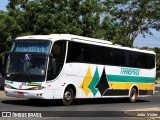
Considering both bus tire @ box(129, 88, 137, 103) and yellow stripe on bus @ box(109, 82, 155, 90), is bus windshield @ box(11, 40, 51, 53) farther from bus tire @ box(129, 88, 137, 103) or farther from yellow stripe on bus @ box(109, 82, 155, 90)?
bus tire @ box(129, 88, 137, 103)

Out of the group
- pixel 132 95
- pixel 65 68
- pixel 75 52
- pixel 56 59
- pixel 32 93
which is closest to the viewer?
pixel 32 93

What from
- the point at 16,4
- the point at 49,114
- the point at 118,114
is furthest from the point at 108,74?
the point at 16,4

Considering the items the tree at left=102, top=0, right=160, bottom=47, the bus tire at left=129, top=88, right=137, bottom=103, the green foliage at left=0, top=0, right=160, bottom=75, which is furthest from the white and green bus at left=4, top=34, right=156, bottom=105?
the tree at left=102, top=0, right=160, bottom=47

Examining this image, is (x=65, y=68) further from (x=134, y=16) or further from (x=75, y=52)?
(x=134, y=16)

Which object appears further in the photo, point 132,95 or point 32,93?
point 132,95

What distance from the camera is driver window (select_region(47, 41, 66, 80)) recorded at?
20045mm

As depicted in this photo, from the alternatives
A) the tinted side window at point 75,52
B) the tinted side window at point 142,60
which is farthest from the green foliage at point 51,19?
the tinted side window at point 75,52

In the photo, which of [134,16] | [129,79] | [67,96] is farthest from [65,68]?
[134,16]

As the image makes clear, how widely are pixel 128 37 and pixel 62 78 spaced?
2573 centimetres

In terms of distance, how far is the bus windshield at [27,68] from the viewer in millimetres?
19781

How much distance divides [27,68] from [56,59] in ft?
4.38

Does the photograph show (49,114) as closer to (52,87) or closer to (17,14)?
(52,87)

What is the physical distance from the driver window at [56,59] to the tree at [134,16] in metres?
25.0

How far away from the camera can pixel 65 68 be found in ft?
68.2
